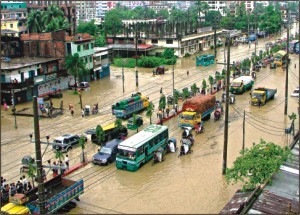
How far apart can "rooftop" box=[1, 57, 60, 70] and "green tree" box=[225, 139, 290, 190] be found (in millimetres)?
24588

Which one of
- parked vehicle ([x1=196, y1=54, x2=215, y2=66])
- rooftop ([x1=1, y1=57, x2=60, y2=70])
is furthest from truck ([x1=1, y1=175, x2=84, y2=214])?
parked vehicle ([x1=196, y1=54, x2=215, y2=66])

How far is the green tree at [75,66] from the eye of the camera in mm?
39719

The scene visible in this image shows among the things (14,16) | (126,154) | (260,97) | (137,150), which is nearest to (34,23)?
(14,16)

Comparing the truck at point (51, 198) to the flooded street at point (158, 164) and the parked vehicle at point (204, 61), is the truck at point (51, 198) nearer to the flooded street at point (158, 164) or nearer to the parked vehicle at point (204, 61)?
the flooded street at point (158, 164)

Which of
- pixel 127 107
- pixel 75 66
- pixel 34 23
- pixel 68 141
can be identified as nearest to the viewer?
pixel 68 141

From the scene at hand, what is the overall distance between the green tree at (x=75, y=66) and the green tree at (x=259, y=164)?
25707 millimetres

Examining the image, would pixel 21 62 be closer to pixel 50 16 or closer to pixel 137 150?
pixel 137 150

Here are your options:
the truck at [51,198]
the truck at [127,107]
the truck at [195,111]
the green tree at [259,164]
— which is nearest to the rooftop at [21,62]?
the truck at [127,107]

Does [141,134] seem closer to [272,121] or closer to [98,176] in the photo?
[98,176]

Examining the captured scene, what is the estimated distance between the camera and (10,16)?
79.1 meters

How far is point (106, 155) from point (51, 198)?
623 cm

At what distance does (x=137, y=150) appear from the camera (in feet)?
66.1

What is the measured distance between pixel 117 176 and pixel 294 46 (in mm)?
48855

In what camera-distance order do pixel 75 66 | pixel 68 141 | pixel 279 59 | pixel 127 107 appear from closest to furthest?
pixel 68 141 < pixel 127 107 < pixel 75 66 < pixel 279 59
